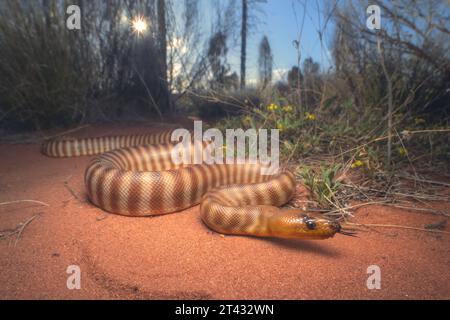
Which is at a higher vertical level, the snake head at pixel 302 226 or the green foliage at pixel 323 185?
the green foliage at pixel 323 185

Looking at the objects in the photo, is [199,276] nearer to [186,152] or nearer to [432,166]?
[186,152]

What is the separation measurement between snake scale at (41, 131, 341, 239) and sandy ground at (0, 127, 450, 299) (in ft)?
0.33

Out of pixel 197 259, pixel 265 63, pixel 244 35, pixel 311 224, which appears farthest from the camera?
pixel 244 35

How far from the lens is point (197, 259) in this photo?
6.18ft

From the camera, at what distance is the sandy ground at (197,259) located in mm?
1561

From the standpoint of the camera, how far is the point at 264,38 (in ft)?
22.6

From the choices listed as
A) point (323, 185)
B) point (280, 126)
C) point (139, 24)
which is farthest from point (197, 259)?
point (139, 24)

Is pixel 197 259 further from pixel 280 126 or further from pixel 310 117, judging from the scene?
pixel 310 117

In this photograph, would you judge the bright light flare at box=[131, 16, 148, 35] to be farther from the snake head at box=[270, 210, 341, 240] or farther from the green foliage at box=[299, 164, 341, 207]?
the snake head at box=[270, 210, 341, 240]

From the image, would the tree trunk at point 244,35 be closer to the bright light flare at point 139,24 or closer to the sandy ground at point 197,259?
the bright light flare at point 139,24

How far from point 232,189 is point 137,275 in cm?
134

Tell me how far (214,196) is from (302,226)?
2.82 ft

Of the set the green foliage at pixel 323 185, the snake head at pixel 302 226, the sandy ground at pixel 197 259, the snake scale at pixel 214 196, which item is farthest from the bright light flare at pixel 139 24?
the snake head at pixel 302 226

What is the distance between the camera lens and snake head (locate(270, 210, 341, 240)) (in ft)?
6.61
